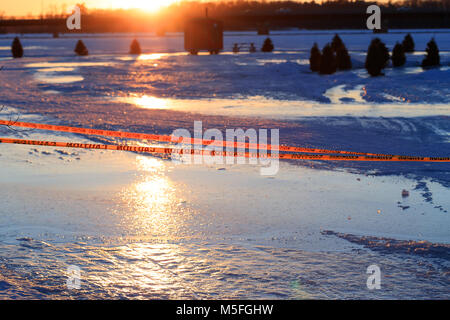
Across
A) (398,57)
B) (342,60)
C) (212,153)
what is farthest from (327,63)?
(212,153)

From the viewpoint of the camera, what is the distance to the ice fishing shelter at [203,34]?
5016cm

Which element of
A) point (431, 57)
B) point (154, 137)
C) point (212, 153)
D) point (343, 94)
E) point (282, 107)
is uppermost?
point (431, 57)

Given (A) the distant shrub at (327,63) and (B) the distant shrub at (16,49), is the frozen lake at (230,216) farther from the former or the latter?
(B) the distant shrub at (16,49)

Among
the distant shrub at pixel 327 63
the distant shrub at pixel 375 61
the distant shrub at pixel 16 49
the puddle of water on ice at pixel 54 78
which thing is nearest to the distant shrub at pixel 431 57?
the distant shrub at pixel 375 61

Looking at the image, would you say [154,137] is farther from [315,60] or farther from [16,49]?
[16,49]

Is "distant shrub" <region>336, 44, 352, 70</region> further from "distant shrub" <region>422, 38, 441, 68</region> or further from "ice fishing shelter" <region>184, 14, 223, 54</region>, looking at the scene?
"ice fishing shelter" <region>184, 14, 223, 54</region>

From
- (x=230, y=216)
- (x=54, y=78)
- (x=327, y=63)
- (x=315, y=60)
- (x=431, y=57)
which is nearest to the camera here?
(x=230, y=216)

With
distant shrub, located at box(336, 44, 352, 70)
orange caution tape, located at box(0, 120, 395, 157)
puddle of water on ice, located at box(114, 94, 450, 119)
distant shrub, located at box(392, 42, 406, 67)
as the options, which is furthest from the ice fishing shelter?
orange caution tape, located at box(0, 120, 395, 157)

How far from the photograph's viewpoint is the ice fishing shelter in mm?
50156

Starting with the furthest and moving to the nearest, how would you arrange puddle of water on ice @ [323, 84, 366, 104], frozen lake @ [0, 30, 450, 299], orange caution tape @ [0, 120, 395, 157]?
puddle of water on ice @ [323, 84, 366, 104] < orange caution tape @ [0, 120, 395, 157] < frozen lake @ [0, 30, 450, 299]

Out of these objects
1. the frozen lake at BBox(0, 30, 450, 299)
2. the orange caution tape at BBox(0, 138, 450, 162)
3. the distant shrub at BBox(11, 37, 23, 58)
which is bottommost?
the frozen lake at BBox(0, 30, 450, 299)

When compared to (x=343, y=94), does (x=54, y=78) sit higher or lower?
higher

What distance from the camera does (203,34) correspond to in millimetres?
50906
